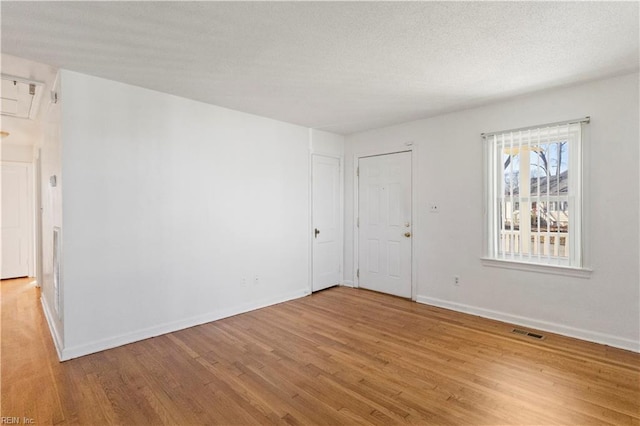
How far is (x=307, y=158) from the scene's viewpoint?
5047 millimetres

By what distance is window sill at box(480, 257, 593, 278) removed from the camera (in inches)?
129

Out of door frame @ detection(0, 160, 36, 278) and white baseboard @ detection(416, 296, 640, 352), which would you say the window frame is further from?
door frame @ detection(0, 160, 36, 278)

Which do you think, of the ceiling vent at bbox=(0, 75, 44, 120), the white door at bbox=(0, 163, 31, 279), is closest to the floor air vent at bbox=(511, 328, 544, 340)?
the ceiling vent at bbox=(0, 75, 44, 120)

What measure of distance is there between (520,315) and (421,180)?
206 cm

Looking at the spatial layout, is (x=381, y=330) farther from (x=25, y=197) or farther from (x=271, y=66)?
(x=25, y=197)

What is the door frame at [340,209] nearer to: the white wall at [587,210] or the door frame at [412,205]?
the door frame at [412,205]

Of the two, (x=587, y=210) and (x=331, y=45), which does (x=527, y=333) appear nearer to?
(x=587, y=210)

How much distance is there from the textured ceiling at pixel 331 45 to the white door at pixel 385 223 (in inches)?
58.4

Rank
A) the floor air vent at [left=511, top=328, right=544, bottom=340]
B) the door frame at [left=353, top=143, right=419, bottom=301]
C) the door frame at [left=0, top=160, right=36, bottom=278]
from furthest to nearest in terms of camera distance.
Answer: the door frame at [left=0, top=160, right=36, bottom=278]
the door frame at [left=353, top=143, right=419, bottom=301]
the floor air vent at [left=511, top=328, right=544, bottom=340]

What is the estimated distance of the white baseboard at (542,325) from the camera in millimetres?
3050

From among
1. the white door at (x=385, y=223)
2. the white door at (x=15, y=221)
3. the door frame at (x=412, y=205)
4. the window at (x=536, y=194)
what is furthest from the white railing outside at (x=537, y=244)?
the white door at (x=15, y=221)

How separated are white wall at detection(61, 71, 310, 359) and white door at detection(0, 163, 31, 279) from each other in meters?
4.62

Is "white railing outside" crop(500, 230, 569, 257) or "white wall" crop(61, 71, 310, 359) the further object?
"white railing outside" crop(500, 230, 569, 257)

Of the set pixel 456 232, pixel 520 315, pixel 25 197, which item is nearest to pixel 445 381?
pixel 520 315
